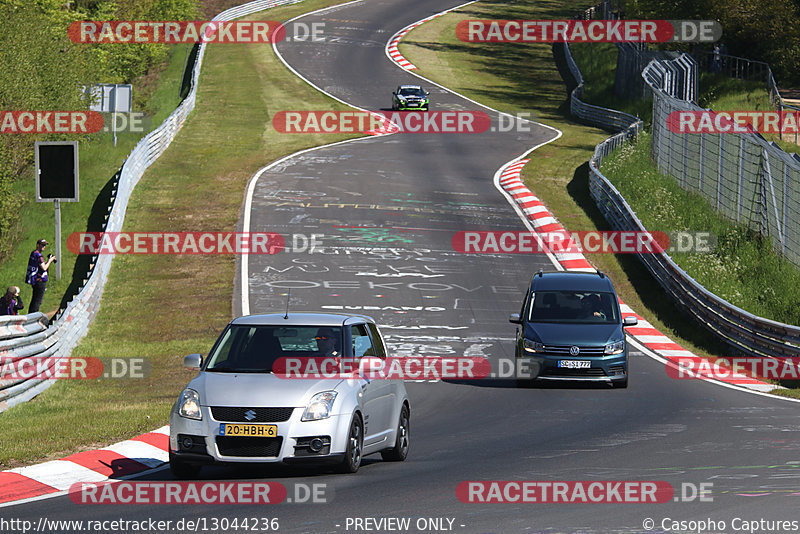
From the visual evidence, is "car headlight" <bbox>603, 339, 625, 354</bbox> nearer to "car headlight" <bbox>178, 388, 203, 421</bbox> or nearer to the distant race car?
"car headlight" <bbox>178, 388, 203, 421</bbox>

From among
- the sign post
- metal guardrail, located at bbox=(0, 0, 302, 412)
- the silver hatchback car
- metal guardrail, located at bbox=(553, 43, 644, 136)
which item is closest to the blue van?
the silver hatchback car

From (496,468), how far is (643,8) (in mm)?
60757

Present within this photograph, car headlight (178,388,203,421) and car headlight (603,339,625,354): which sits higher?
car headlight (178,388,203,421)

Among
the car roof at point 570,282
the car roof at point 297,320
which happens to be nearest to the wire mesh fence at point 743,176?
the car roof at point 570,282

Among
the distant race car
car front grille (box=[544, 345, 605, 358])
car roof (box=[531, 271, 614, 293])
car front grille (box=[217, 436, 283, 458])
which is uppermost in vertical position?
the distant race car

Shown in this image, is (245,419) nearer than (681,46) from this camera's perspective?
Yes

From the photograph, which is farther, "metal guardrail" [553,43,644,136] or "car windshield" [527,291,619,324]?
"metal guardrail" [553,43,644,136]

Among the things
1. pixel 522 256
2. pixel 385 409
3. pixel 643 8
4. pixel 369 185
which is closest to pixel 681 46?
pixel 643 8

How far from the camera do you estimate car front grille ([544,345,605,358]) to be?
19.3 m

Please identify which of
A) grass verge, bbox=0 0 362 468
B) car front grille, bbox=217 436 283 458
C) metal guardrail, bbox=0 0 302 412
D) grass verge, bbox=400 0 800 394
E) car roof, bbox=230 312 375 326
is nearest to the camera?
car front grille, bbox=217 436 283 458

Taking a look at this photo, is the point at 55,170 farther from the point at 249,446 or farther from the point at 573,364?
the point at 249,446

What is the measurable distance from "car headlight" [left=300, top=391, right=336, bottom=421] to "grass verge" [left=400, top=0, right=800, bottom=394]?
15.0 metres

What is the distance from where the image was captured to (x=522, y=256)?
33.6 m

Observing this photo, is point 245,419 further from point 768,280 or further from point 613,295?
→ point 768,280
